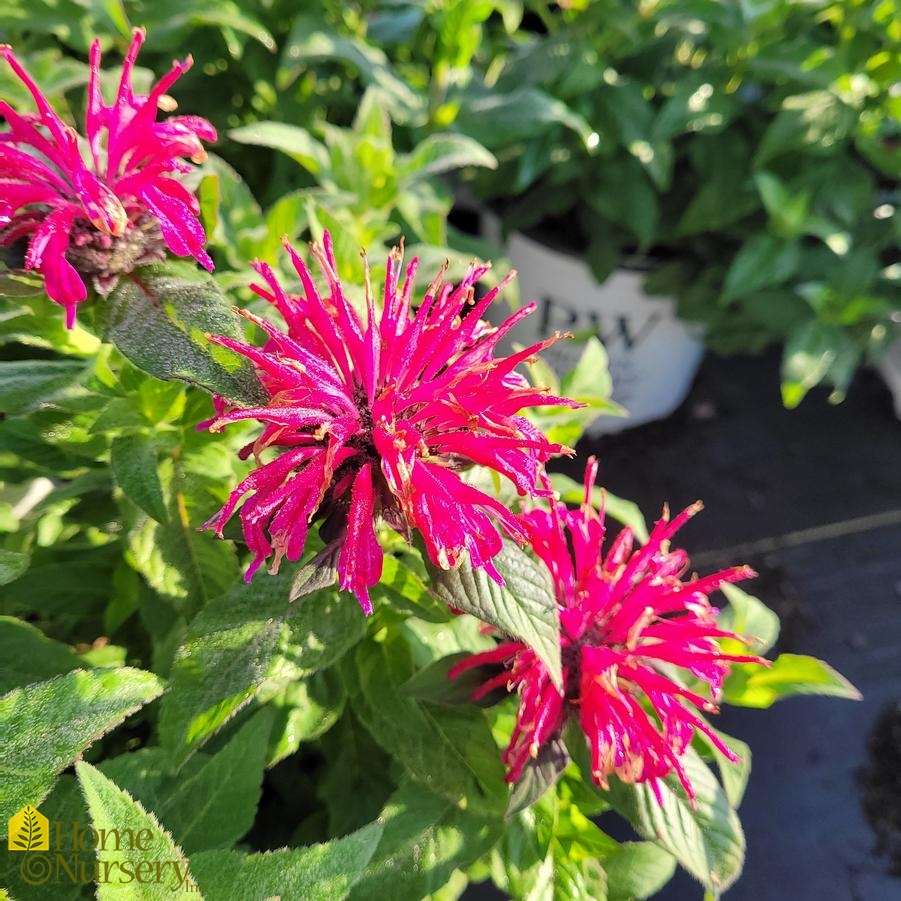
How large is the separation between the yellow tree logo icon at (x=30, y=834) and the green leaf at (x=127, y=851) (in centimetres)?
9

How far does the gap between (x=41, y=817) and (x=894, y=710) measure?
3.19ft

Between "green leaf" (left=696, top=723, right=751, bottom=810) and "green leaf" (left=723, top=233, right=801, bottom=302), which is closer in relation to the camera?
"green leaf" (left=696, top=723, right=751, bottom=810)

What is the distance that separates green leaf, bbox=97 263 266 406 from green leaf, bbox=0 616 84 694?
8.0 inches

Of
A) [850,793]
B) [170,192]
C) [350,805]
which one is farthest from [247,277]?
[850,793]

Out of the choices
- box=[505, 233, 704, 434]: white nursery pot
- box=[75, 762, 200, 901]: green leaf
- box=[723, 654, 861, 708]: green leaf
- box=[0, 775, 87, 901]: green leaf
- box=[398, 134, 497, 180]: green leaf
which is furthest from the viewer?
box=[505, 233, 704, 434]: white nursery pot

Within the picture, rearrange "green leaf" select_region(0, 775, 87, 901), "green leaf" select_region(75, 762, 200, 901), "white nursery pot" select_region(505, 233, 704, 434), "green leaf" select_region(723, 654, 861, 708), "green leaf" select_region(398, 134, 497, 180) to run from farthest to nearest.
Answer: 1. "white nursery pot" select_region(505, 233, 704, 434)
2. "green leaf" select_region(398, 134, 497, 180)
3. "green leaf" select_region(723, 654, 861, 708)
4. "green leaf" select_region(0, 775, 87, 901)
5. "green leaf" select_region(75, 762, 200, 901)

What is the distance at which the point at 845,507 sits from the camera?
1114 mm

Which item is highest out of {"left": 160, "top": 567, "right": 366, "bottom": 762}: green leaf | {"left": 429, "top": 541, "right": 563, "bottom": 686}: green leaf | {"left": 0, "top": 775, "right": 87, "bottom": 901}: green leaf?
{"left": 429, "top": 541, "right": 563, "bottom": 686}: green leaf

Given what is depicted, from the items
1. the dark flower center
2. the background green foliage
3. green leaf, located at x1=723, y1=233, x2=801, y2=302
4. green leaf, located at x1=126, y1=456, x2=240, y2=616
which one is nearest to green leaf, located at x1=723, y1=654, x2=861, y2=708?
the background green foliage

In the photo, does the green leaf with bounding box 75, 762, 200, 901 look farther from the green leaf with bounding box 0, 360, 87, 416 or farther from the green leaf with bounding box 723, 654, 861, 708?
the green leaf with bounding box 723, 654, 861, 708

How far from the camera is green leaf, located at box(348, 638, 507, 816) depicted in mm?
423

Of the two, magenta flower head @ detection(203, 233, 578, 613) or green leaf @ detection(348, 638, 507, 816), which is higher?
magenta flower head @ detection(203, 233, 578, 613)

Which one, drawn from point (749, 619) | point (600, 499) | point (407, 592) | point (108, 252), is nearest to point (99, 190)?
point (108, 252)

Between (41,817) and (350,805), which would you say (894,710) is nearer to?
(350,805)
